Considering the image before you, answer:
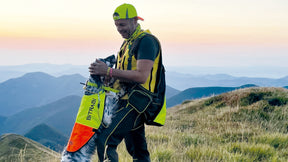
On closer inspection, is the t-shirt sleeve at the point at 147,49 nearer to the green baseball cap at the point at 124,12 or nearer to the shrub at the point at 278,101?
the green baseball cap at the point at 124,12

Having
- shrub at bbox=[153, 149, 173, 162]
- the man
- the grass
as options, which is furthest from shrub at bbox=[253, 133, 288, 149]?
the man

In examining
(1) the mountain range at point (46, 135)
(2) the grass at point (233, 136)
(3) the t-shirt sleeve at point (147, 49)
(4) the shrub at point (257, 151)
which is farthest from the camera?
(1) the mountain range at point (46, 135)

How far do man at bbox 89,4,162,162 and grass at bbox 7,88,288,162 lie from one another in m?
1.09

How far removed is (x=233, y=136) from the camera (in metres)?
6.37

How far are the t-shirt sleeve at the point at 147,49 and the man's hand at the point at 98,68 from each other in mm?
374

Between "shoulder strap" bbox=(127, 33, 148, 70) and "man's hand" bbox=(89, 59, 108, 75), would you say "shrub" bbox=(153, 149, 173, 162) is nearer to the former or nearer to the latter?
"shoulder strap" bbox=(127, 33, 148, 70)

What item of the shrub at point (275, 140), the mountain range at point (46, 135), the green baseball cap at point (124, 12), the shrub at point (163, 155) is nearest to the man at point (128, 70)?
the green baseball cap at point (124, 12)

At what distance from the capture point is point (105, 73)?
9.15ft

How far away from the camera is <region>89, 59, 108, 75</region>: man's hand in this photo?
9.16ft

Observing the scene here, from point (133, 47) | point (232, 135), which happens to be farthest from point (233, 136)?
point (133, 47)

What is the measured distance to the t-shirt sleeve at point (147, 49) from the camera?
275cm

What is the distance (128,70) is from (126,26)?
57 cm

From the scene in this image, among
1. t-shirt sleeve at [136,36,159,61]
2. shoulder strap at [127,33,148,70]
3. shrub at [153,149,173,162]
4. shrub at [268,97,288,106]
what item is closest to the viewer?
t-shirt sleeve at [136,36,159,61]

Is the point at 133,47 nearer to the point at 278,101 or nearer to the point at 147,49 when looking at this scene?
the point at 147,49
